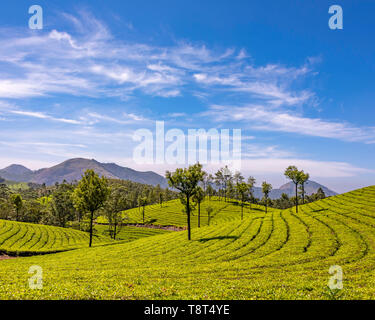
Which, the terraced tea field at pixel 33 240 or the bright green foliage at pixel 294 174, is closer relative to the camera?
the terraced tea field at pixel 33 240

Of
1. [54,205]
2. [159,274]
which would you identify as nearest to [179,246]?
[159,274]

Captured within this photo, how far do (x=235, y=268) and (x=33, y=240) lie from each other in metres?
70.9

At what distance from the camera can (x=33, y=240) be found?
72.2 meters

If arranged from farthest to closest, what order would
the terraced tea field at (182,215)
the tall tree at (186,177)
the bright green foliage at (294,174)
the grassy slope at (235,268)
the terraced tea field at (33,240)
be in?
the terraced tea field at (182,215), the bright green foliage at (294,174), the terraced tea field at (33,240), the tall tree at (186,177), the grassy slope at (235,268)

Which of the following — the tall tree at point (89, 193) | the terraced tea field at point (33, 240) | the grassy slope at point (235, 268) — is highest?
the tall tree at point (89, 193)

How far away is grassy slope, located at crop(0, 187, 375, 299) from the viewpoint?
607 inches

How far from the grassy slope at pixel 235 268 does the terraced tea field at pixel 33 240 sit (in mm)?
24670

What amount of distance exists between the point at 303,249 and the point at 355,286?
1878 centimetres

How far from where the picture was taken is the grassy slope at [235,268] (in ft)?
→ 50.5

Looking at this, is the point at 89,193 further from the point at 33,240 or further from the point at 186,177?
the point at 33,240

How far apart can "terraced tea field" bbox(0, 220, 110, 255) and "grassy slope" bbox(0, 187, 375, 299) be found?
24.7 metres

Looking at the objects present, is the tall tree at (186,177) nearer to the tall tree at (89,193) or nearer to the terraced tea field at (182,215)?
the tall tree at (89,193)

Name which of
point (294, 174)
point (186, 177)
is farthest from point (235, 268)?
point (294, 174)

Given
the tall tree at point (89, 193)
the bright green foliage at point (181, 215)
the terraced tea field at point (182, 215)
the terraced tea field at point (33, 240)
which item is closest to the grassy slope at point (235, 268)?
the tall tree at point (89, 193)
